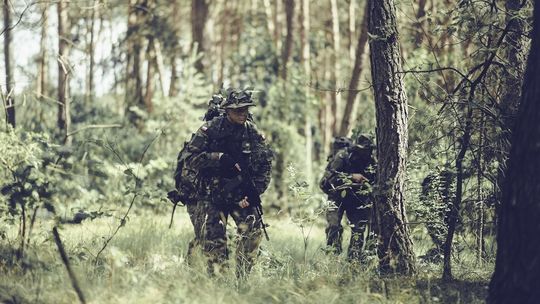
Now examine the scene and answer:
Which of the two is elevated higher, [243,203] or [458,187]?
[458,187]

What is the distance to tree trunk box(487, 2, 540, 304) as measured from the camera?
437cm

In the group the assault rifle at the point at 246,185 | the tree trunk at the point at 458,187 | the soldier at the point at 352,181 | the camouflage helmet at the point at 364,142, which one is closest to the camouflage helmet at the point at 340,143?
the soldier at the point at 352,181

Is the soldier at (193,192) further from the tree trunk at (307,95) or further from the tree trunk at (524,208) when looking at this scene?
the tree trunk at (307,95)

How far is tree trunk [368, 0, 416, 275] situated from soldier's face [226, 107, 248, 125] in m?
1.39

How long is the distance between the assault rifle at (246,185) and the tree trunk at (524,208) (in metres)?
3.00

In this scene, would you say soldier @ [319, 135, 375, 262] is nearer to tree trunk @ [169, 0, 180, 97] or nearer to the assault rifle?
the assault rifle

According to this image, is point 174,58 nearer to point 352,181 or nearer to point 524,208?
point 352,181

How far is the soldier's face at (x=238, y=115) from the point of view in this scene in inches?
277

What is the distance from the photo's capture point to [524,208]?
174 inches

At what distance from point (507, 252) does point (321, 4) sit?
87.1ft

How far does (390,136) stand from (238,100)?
1.60 m

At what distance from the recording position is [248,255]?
23.1ft

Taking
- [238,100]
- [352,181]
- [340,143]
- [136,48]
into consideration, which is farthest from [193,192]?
[136,48]

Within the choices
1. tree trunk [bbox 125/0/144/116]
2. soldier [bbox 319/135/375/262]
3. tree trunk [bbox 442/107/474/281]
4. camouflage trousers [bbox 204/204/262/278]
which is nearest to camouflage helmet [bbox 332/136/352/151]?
soldier [bbox 319/135/375/262]
